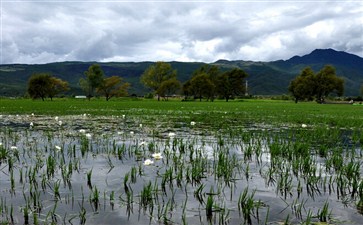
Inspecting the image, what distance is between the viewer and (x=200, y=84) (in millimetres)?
112375

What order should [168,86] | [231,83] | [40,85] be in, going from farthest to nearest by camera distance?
[231,83] < [168,86] < [40,85]

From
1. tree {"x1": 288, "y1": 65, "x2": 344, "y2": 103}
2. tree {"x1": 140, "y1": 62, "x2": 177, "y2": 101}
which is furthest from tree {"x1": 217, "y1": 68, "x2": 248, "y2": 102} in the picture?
tree {"x1": 288, "y1": 65, "x2": 344, "y2": 103}

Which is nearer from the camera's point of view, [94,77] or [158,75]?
[94,77]

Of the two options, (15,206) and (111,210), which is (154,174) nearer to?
(111,210)

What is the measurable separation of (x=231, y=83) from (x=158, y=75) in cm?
2888

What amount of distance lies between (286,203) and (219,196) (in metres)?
1.33

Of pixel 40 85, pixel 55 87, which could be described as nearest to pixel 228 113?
pixel 40 85

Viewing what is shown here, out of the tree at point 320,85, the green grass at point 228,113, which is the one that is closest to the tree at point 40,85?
the green grass at point 228,113

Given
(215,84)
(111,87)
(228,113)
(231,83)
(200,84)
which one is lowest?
(228,113)

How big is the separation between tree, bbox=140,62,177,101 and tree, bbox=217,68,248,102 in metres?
18.9

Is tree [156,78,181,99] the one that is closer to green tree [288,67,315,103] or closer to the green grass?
green tree [288,67,315,103]

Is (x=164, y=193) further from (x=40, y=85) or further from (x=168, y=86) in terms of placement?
(x=40, y=85)

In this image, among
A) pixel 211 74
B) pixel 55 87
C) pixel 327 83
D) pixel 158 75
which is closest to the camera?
pixel 327 83

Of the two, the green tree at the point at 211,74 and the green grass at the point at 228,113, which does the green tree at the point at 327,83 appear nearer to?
the green tree at the point at 211,74
